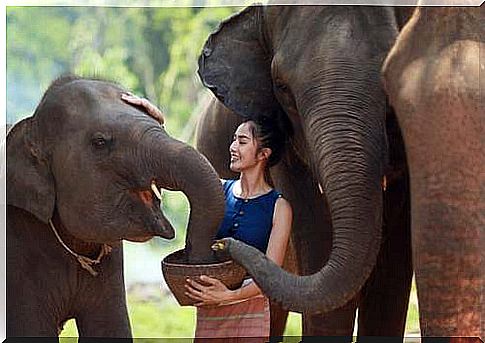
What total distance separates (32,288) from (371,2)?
1.04 meters

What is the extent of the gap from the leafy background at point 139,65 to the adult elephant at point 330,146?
11.8 inches

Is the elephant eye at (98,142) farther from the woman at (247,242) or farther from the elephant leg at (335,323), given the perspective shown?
the elephant leg at (335,323)

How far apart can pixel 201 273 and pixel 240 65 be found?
2.45ft

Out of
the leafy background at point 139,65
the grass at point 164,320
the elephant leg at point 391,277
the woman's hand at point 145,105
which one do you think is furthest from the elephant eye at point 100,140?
the grass at point 164,320

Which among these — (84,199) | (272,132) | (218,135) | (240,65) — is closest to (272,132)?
(272,132)

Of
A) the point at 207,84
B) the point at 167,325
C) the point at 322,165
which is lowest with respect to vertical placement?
the point at 167,325

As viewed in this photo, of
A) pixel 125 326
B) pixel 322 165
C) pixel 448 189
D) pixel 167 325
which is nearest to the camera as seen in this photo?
pixel 448 189

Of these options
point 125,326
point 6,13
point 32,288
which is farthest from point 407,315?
point 6,13

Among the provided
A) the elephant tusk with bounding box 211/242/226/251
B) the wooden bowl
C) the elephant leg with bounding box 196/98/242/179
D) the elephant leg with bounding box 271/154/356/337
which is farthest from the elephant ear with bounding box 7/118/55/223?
the elephant leg with bounding box 196/98/242/179

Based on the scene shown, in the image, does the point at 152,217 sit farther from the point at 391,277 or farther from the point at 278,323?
the point at 278,323

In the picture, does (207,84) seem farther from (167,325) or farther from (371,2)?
(167,325)

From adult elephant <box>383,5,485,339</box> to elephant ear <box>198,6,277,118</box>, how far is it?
823mm

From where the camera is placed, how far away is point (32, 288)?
10.9ft

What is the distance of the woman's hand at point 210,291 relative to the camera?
3070mm
